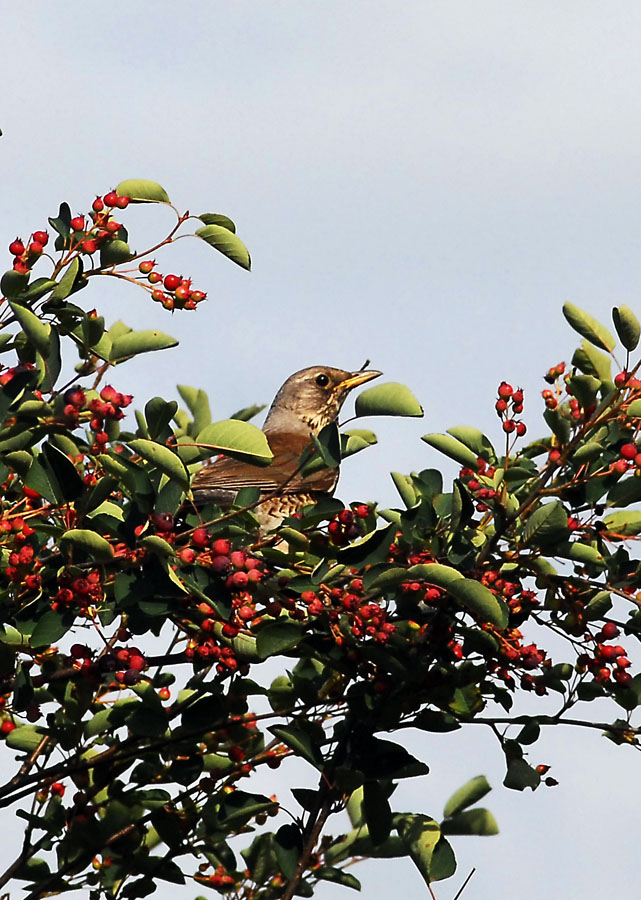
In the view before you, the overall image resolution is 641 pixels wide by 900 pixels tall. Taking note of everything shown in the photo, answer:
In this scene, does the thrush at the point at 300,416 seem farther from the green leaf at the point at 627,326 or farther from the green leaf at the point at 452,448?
the green leaf at the point at 627,326

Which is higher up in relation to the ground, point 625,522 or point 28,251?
point 28,251

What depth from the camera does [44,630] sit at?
362 cm

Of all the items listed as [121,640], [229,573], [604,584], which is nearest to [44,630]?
[121,640]

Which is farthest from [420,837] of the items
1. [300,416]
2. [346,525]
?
[300,416]

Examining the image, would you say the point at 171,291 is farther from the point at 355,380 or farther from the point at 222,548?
the point at 355,380

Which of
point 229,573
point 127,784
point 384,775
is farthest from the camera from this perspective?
point 127,784

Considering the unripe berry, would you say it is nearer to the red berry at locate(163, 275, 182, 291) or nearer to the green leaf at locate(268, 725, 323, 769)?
the green leaf at locate(268, 725, 323, 769)

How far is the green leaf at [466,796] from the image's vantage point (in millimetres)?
4355

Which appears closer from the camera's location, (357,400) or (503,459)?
(357,400)

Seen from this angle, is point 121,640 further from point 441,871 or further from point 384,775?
point 441,871

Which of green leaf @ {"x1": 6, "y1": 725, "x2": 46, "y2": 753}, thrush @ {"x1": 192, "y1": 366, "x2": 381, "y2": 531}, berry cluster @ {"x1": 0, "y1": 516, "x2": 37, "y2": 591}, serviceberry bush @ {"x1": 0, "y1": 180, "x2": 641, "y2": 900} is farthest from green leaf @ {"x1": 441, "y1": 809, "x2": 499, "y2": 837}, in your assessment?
thrush @ {"x1": 192, "y1": 366, "x2": 381, "y2": 531}

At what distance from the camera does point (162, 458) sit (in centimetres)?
330

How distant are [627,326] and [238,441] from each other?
3.76 feet

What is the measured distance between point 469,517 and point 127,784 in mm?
1842
